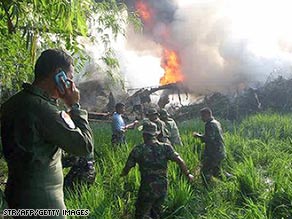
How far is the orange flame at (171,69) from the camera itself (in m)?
25.3

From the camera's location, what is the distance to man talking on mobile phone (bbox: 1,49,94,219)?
2.37 meters

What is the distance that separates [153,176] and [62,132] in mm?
3069

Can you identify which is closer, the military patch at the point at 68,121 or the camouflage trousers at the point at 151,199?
the military patch at the point at 68,121

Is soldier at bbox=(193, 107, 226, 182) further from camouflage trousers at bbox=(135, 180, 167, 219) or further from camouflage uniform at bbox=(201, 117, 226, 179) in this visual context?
camouflage trousers at bbox=(135, 180, 167, 219)

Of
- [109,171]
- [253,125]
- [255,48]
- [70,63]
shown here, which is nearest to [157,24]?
[255,48]

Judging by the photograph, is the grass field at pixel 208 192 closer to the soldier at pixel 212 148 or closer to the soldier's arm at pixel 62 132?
the soldier at pixel 212 148

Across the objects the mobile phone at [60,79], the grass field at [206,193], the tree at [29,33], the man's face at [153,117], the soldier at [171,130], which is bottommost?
the grass field at [206,193]

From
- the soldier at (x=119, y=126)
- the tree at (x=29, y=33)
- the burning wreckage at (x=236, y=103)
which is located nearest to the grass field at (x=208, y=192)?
→ the soldier at (x=119, y=126)

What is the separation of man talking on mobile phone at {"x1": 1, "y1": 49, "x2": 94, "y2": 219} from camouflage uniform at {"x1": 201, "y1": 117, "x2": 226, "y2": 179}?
5.07 metres

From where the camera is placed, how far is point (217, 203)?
5691mm

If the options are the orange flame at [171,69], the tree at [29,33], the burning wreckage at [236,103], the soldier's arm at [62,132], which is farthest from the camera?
the orange flame at [171,69]

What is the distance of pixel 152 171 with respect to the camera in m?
5.26

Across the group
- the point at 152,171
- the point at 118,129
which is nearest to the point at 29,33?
the point at 152,171

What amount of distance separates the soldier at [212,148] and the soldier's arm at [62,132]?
5.15 m
